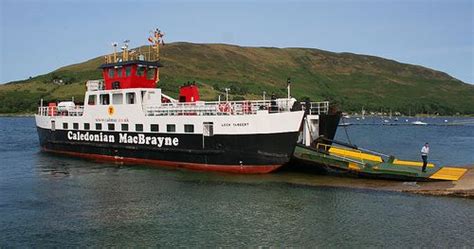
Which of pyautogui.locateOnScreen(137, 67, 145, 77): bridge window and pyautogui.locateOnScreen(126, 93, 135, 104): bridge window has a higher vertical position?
pyautogui.locateOnScreen(137, 67, 145, 77): bridge window

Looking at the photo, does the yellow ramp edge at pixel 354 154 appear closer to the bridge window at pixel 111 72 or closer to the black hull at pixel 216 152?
the black hull at pixel 216 152

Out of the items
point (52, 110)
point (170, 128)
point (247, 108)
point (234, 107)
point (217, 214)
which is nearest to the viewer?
point (217, 214)

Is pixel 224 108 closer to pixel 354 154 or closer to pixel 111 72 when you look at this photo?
pixel 354 154

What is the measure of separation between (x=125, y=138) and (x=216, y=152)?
373 inches

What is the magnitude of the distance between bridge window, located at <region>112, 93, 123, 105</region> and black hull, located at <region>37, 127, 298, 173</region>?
2617 mm

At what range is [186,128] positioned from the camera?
34.5m

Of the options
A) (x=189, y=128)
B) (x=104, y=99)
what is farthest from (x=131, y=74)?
(x=189, y=128)

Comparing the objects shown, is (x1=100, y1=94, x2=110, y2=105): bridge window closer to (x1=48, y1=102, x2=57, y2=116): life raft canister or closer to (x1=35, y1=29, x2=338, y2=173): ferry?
(x1=35, y1=29, x2=338, y2=173): ferry

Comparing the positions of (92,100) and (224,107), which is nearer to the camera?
(224,107)

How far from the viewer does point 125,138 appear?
38688 mm

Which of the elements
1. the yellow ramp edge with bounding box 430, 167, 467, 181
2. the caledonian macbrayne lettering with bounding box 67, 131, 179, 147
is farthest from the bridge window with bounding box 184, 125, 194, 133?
the yellow ramp edge with bounding box 430, 167, 467, 181

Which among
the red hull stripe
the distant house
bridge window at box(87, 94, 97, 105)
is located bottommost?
the red hull stripe

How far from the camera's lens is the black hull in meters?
31.7

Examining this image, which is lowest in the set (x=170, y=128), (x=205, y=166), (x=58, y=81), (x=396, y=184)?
(x=396, y=184)
